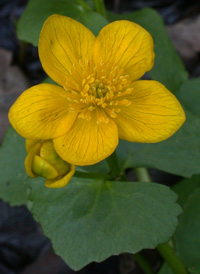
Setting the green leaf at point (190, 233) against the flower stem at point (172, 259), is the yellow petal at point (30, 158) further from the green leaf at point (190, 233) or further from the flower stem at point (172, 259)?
the green leaf at point (190, 233)

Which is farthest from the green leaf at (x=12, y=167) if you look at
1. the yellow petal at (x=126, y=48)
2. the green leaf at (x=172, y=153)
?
the yellow petal at (x=126, y=48)

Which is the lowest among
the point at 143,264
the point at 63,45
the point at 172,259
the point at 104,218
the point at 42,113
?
the point at 143,264

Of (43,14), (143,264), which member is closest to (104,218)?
(143,264)

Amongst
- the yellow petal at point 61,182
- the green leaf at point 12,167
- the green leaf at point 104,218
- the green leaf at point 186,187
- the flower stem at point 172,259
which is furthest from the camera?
the green leaf at point 12,167

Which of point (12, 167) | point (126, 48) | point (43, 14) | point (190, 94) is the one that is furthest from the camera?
point (190, 94)

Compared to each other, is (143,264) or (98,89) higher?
(98,89)

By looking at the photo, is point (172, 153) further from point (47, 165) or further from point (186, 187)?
point (47, 165)

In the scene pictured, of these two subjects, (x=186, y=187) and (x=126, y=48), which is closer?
(x=126, y=48)
